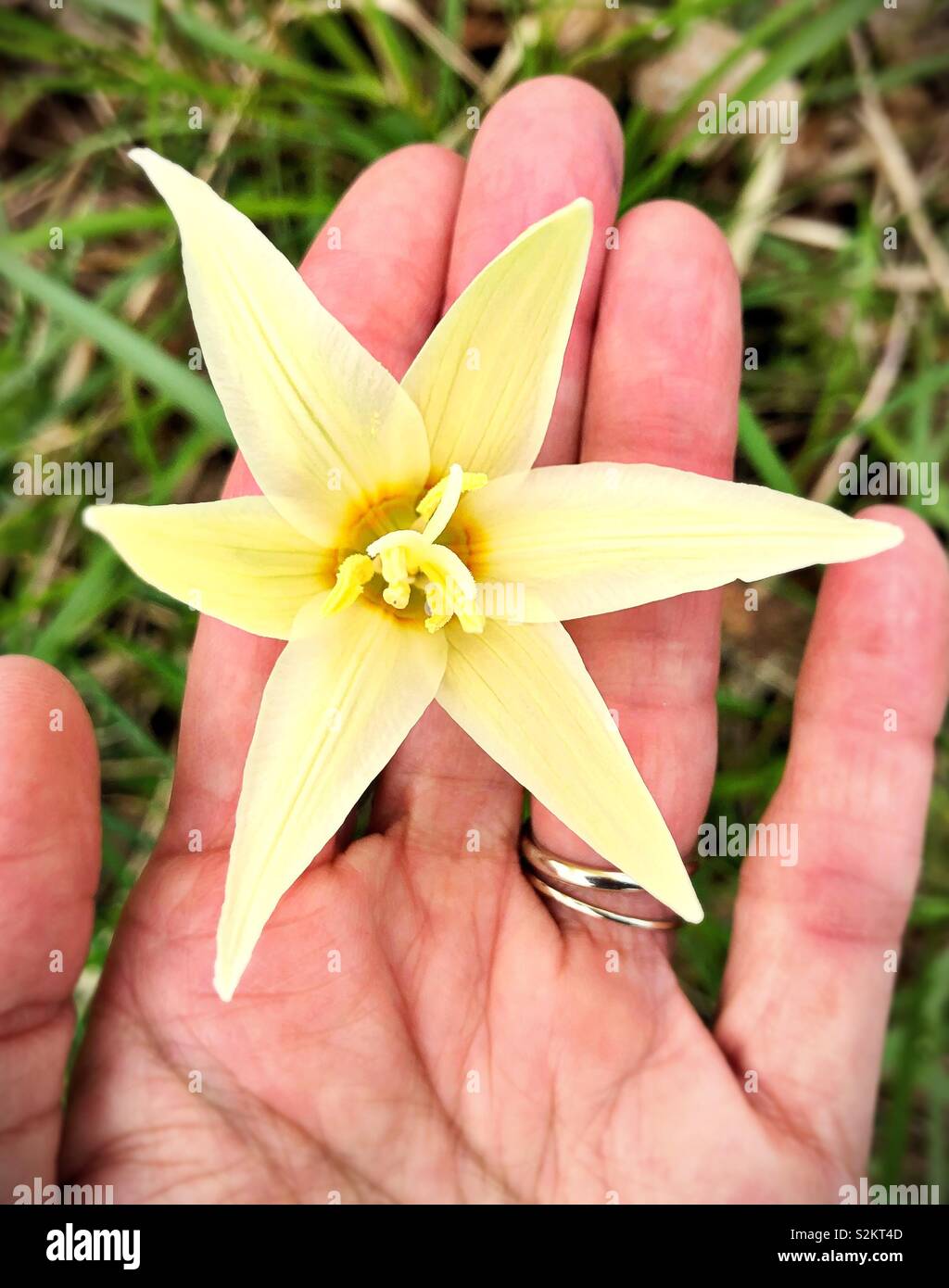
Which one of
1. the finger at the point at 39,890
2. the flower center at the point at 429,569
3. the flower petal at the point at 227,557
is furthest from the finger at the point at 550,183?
the finger at the point at 39,890

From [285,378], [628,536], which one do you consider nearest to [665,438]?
[628,536]

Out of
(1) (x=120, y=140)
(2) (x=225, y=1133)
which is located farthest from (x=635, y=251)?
(2) (x=225, y=1133)

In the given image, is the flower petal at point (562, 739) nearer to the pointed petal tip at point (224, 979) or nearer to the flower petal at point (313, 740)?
the flower petal at point (313, 740)

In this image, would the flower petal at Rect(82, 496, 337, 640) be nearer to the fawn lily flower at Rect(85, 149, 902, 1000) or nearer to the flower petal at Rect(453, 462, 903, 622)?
the fawn lily flower at Rect(85, 149, 902, 1000)

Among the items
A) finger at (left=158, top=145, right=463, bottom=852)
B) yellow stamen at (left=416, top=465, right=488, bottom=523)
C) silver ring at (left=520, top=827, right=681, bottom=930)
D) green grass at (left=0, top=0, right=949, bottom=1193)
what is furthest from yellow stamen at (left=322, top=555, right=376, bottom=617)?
green grass at (left=0, top=0, right=949, bottom=1193)
